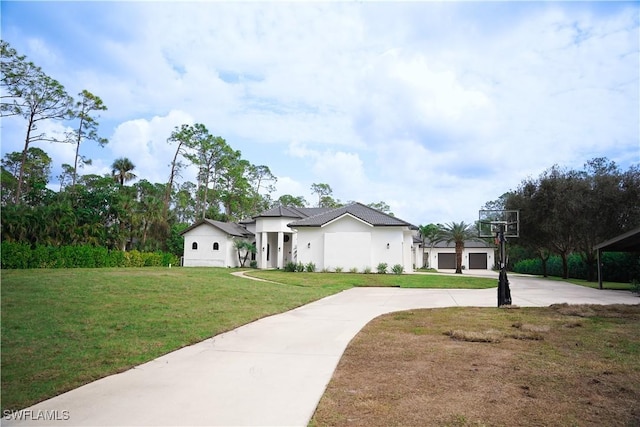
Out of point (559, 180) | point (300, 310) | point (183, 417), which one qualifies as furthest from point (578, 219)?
point (183, 417)

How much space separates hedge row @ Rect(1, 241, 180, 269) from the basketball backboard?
76.7ft

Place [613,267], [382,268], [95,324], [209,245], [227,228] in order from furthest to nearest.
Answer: [227,228], [209,245], [382,268], [613,267], [95,324]

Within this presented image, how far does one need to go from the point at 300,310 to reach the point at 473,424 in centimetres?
807

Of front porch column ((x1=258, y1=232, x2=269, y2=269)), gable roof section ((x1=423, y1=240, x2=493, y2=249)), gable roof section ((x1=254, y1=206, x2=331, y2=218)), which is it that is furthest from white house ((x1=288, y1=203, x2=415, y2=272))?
gable roof section ((x1=423, y1=240, x2=493, y2=249))

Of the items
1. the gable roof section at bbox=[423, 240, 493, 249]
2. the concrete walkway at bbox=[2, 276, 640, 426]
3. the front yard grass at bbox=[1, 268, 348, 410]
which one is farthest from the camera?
the gable roof section at bbox=[423, 240, 493, 249]

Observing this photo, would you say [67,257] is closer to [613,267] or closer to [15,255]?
[15,255]

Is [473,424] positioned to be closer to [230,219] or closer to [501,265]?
[501,265]

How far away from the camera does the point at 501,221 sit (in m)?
14.0

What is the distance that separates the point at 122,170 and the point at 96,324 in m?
37.7

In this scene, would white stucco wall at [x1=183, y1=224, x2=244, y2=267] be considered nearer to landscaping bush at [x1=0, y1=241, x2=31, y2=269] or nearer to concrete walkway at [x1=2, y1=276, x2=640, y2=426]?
landscaping bush at [x1=0, y1=241, x2=31, y2=269]

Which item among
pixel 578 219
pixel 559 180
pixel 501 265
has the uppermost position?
pixel 559 180

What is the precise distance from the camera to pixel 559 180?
29.7m

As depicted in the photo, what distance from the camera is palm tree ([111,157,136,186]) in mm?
41312

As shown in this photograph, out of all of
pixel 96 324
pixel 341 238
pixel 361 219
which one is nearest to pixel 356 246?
pixel 341 238
